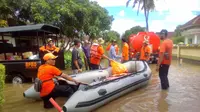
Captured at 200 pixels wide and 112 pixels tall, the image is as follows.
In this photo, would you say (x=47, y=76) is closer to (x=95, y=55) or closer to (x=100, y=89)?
(x=100, y=89)

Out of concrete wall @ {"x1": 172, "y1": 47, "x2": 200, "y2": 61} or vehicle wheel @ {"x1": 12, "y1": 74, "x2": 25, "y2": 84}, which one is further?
concrete wall @ {"x1": 172, "y1": 47, "x2": 200, "y2": 61}

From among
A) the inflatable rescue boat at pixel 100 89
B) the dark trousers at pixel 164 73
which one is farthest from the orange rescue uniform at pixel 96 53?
the dark trousers at pixel 164 73

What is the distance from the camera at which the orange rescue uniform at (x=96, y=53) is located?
7396mm

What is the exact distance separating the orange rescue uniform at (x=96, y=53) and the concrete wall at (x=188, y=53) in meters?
10.3

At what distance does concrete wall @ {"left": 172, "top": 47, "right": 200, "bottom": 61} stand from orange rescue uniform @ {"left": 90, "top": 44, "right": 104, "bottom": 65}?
10258 mm

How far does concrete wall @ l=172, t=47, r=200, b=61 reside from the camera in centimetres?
1532

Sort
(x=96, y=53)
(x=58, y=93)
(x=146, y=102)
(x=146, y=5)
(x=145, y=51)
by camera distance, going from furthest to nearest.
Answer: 1. (x=146, y=5)
2. (x=145, y=51)
3. (x=96, y=53)
4. (x=146, y=102)
5. (x=58, y=93)

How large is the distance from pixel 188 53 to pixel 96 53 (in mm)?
12320

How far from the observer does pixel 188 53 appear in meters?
17.3

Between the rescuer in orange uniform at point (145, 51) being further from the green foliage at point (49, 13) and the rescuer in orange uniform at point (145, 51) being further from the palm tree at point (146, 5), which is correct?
the palm tree at point (146, 5)

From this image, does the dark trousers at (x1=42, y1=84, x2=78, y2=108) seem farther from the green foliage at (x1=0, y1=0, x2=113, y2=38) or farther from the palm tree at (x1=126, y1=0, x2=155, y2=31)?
the palm tree at (x1=126, y1=0, x2=155, y2=31)

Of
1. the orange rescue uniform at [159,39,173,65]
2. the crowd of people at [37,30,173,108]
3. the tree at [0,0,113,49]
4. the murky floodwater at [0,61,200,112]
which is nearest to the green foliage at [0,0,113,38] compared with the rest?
the tree at [0,0,113,49]

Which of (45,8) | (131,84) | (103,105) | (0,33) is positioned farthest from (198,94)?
(45,8)

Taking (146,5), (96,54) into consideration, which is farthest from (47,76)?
(146,5)
